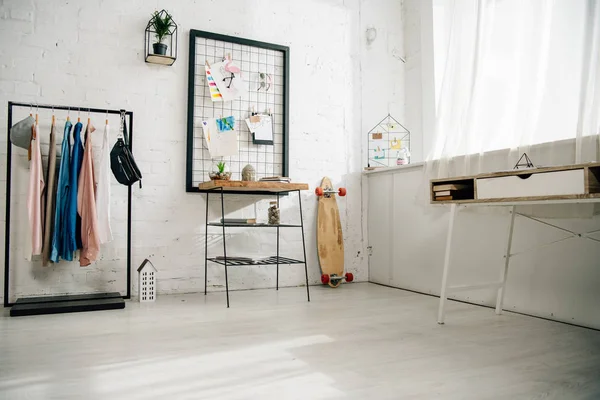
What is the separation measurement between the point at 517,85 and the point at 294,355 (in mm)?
2061

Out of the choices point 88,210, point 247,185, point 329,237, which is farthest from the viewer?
point 329,237

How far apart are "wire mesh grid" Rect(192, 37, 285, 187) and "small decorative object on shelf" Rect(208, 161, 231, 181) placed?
0.12ft

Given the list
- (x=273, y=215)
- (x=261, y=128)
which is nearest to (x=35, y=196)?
(x=273, y=215)

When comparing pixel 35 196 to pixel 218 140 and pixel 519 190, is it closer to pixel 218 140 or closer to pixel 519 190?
pixel 218 140

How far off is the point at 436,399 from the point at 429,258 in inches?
80.4

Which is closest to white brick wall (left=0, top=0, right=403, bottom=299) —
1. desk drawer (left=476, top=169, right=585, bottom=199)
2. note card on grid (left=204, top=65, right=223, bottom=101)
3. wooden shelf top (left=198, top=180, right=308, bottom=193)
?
note card on grid (left=204, top=65, right=223, bottom=101)

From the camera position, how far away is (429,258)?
3387mm

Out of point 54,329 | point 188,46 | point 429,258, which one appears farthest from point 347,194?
point 54,329

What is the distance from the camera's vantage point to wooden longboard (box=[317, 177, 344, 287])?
12.5 feet

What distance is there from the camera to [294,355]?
1.87 metres

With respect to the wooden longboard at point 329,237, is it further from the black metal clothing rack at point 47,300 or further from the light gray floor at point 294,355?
the black metal clothing rack at point 47,300

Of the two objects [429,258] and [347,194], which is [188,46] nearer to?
[347,194]

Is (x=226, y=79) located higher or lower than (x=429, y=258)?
higher

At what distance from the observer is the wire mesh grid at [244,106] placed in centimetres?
346
